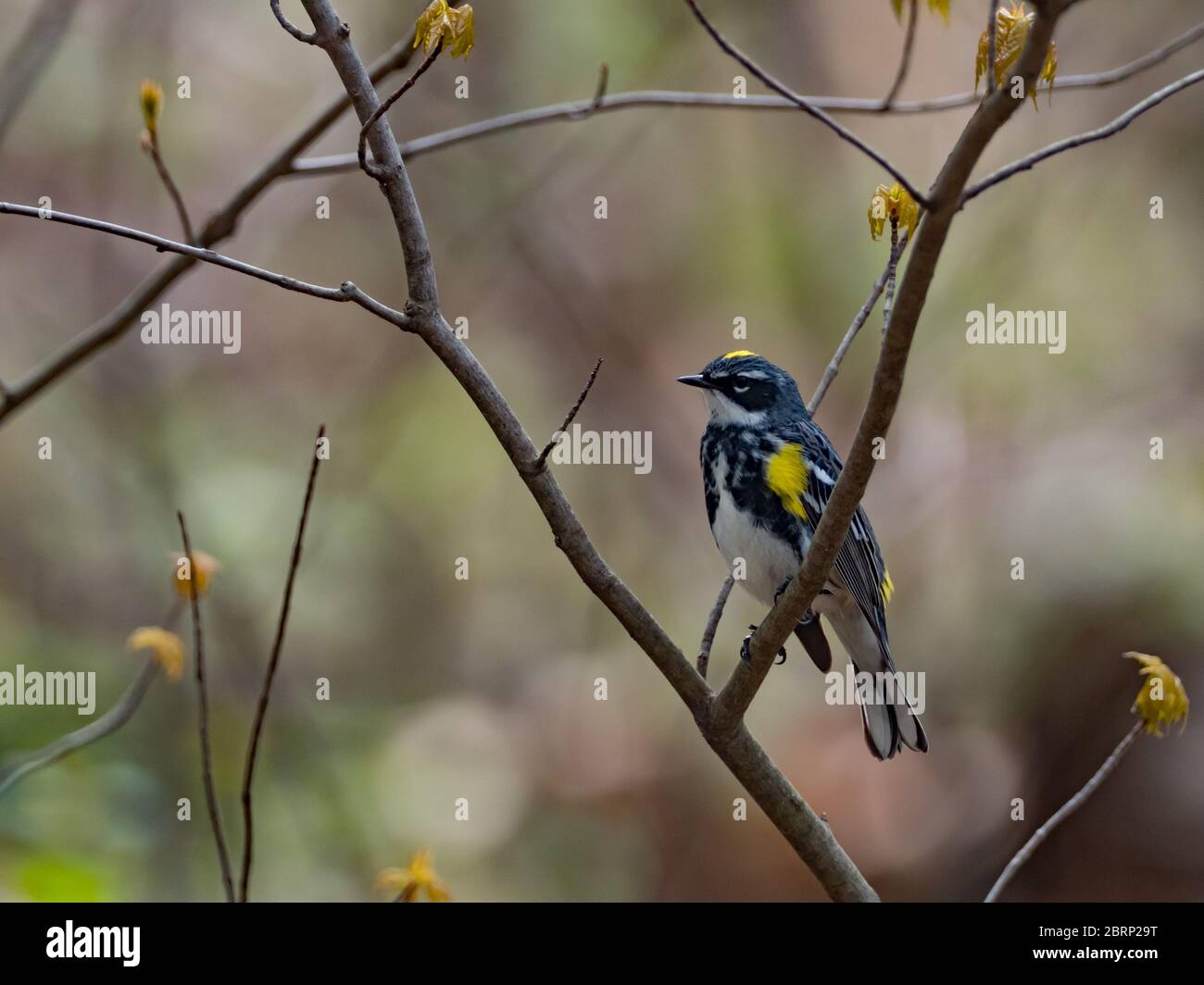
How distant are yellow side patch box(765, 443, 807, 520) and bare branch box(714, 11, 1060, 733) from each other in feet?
4.43

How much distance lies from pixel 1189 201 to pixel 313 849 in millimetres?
6893

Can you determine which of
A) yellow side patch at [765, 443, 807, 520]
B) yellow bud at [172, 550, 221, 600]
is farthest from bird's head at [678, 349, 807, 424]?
yellow bud at [172, 550, 221, 600]

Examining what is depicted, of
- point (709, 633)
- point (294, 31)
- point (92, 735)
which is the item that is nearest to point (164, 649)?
point (92, 735)

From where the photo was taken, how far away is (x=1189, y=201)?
763 cm

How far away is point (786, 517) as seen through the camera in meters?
3.82

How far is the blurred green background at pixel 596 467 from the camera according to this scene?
21.8 feet

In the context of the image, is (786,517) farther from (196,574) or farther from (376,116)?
(376,116)

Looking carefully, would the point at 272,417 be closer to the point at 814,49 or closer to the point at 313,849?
the point at 313,849

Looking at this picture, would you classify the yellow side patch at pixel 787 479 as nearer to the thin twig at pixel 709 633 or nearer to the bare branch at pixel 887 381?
the thin twig at pixel 709 633

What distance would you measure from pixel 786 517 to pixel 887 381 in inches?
72.2

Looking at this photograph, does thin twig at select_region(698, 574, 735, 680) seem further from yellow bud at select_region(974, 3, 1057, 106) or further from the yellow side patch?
yellow bud at select_region(974, 3, 1057, 106)

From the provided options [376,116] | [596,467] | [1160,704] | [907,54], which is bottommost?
[1160,704]

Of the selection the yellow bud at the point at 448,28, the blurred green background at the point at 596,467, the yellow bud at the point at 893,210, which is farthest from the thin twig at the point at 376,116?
the blurred green background at the point at 596,467

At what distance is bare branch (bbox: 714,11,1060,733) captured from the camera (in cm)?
175
